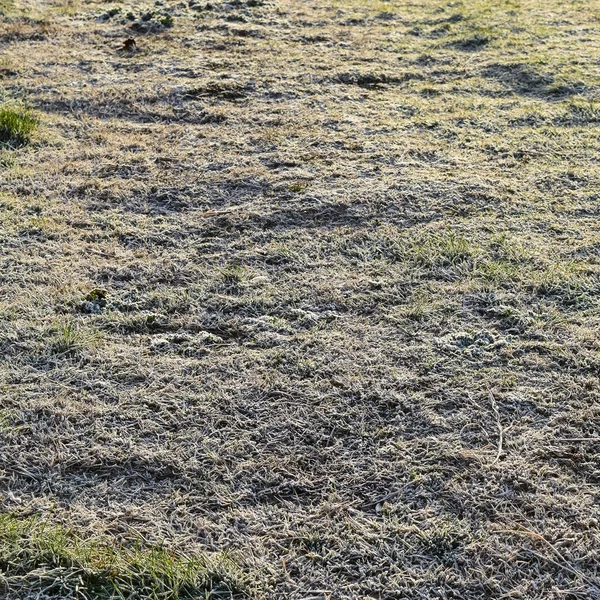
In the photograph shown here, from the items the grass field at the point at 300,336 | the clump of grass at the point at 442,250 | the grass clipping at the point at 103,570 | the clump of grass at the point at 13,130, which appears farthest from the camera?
the clump of grass at the point at 13,130

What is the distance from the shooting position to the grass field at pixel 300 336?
72.1 inches

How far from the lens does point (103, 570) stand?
1754mm

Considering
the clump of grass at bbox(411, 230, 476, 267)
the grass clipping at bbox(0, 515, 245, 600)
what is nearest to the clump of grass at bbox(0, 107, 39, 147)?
the clump of grass at bbox(411, 230, 476, 267)

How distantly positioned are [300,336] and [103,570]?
1066mm

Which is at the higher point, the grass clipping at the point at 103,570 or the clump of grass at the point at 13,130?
the clump of grass at the point at 13,130

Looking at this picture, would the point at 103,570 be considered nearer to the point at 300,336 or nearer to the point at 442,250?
the point at 300,336

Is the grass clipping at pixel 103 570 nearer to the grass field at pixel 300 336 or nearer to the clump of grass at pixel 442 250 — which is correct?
the grass field at pixel 300 336

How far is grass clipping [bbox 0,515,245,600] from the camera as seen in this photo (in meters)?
1.72

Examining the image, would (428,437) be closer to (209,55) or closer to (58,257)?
(58,257)

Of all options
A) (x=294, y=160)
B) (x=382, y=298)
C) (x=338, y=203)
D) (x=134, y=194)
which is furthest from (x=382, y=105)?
(x=382, y=298)

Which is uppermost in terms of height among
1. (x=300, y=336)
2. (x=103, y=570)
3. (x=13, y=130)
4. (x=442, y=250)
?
(x=13, y=130)

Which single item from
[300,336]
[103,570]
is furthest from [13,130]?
[103,570]

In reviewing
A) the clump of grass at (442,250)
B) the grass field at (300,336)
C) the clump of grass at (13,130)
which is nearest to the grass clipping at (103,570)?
the grass field at (300,336)

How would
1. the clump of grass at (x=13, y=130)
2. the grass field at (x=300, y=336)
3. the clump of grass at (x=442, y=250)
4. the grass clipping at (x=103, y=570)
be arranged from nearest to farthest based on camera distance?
the grass clipping at (x=103, y=570) → the grass field at (x=300, y=336) → the clump of grass at (x=442, y=250) → the clump of grass at (x=13, y=130)
